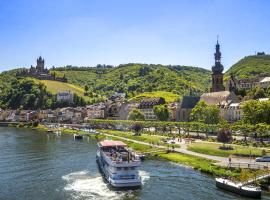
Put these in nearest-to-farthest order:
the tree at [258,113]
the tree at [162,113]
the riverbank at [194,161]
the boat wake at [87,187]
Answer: the boat wake at [87,187]
the riverbank at [194,161]
the tree at [258,113]
the tree at [162,113]

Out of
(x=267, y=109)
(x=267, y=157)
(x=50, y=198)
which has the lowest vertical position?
(x=50, y=198)

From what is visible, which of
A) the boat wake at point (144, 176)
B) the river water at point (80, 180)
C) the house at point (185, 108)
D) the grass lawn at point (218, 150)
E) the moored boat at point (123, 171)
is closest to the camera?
the river water at point (80, 180)

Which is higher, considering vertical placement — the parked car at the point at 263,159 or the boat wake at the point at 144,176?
the parked car at the point at 263,159

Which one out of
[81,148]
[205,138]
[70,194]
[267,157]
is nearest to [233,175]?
[267,157]

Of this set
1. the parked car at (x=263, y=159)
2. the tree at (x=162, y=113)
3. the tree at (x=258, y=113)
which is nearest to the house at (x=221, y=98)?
the tree at (x=162, y=113)

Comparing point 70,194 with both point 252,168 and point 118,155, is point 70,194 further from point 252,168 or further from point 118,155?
point 252,168

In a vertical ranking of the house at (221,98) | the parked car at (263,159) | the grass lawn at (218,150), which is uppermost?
the house at (221,98)

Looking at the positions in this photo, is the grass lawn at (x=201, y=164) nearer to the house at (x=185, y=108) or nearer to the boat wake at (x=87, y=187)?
the boat wake at (x=87, y=187)

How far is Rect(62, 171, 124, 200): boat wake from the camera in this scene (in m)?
60.7

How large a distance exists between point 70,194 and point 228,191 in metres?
24.4

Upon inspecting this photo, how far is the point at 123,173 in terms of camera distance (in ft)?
218

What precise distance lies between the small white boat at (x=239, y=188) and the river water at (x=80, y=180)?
0.98 metres

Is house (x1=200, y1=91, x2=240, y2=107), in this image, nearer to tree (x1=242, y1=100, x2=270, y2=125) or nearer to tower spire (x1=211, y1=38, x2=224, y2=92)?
tower spire (x1=211, y1=38, x2=224, y2=92)

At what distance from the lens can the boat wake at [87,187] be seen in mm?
60722
